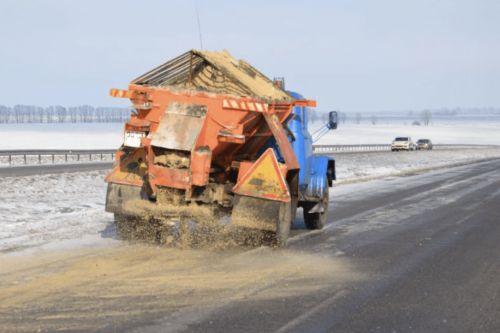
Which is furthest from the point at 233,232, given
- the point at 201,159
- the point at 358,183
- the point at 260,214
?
the point at 358,183

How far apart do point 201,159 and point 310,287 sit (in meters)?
2.74

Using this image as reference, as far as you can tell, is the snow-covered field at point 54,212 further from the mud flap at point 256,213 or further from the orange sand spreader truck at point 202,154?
the mud flap at point 256,213

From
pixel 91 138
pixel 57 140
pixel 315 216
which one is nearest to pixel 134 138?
pixel 315 216

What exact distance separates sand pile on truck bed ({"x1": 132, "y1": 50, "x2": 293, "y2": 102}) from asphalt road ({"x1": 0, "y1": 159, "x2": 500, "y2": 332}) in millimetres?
2392

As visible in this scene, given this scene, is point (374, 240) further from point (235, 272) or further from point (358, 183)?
point (358, 183)

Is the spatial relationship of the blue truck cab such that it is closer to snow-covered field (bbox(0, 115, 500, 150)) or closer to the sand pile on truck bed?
the sand pile on truck bed

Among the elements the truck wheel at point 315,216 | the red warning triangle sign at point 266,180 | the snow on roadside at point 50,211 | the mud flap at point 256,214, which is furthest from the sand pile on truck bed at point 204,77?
the snow on roadside at point 50,211

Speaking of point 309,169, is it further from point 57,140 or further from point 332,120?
point 57,140

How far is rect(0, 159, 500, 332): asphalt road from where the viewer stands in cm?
617

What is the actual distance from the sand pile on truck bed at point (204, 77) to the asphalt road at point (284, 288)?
2.39 meters

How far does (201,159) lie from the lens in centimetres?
966

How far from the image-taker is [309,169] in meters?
12.4

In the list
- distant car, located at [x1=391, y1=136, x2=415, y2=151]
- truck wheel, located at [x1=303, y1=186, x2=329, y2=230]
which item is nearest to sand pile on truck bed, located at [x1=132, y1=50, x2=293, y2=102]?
truck wheel, located at [x1=303, y1=186, x2=329, y2=230]

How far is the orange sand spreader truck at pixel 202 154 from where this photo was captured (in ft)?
32.2
